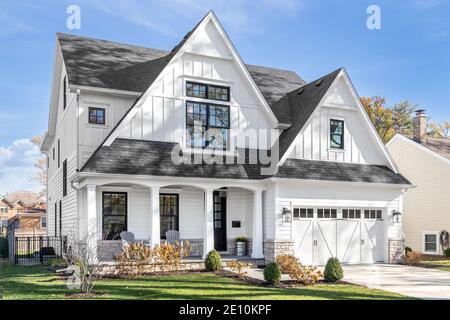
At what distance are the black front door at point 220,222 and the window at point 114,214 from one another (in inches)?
159

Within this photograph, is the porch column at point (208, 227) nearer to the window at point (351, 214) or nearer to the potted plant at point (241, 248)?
the potted plant at point (241, 248)

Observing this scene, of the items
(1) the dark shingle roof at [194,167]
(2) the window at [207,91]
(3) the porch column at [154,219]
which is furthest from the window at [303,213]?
(3) the porch column at [154,219]

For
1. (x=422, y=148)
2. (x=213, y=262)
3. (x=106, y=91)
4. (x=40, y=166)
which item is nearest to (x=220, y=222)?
(x=213, y=262)

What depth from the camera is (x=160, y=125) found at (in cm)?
1898

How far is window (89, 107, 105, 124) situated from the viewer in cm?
1884

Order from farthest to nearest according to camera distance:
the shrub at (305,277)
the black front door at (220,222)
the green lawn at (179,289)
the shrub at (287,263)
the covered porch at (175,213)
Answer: the black front door at (220,222) < the covered porch at (175,213) < the shrub at (287,263) < the shrub at (305,277) < the green lawn at (179,289)

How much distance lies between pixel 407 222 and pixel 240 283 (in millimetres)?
18692

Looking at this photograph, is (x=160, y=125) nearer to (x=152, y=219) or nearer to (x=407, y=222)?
(x=152, y=219)

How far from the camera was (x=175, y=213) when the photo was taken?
1972cm

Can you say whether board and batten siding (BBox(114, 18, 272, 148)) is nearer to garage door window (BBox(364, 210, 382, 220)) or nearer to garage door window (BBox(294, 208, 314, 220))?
garage door window (BBox(294, 208, 314, 220))

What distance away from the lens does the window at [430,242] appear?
1078 inches

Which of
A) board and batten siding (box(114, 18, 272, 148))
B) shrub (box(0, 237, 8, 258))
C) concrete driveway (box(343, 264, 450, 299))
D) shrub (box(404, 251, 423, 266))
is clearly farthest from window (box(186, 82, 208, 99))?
shrub (box(0, 237, 8, 258))

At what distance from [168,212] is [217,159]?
2983mm
